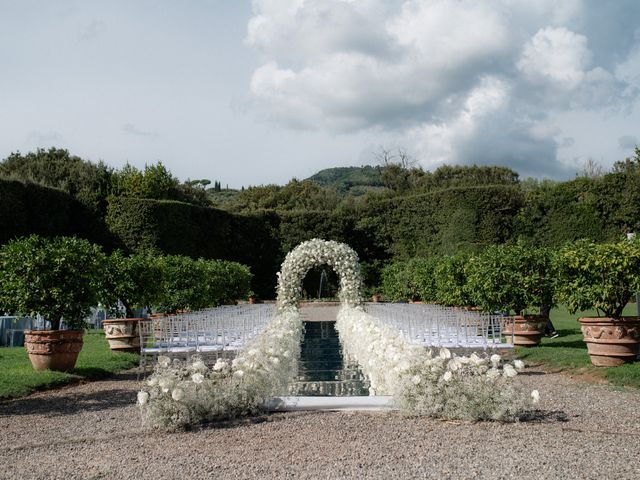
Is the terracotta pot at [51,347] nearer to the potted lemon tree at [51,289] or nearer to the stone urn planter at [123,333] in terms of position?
the potted lemon tree at [51,289]

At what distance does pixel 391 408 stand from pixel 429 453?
54.8 inches

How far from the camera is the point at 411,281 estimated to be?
68.7 ft

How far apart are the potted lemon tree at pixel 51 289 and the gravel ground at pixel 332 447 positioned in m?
2.32

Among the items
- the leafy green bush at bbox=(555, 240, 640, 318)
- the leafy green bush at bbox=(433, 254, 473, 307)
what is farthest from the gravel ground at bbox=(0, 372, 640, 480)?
the leafy green bush at bbox=(433, 254, 473, 307)

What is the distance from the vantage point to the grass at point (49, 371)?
Result: 764 centimetres

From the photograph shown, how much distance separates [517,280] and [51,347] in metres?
7.63

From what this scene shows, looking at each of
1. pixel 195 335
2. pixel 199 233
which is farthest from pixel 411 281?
pixel 195 335

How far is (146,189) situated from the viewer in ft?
90.1

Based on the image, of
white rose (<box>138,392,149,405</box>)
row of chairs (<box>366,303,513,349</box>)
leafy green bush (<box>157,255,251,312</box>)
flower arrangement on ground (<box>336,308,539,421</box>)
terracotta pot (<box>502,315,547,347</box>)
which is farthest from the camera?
leafy green bush (<box>157,255,251,312</box>)

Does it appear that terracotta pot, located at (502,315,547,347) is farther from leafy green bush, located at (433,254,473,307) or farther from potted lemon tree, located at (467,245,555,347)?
leafy green bush, located at (433,254,473,307)

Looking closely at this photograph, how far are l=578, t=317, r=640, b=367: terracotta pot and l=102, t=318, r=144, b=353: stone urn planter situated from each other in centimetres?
748

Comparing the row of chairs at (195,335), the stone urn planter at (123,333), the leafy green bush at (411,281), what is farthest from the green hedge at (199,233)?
the row of chairs at (195,335)

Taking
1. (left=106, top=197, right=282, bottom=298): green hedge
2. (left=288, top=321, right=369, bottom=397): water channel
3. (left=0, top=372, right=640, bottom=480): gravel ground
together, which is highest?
(left=106, top=197, right=282, bottom=298): green hedge

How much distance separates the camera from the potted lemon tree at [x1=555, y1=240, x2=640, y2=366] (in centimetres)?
825
